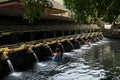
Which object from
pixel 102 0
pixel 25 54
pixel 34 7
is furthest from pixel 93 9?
pixel 25 54

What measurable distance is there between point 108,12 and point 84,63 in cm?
937

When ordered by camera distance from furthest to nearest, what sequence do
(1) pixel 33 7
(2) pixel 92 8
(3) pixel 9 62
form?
1. (3) pixel 9 62
2. (2) pixel 92 8
3. (1) pixel 33 7

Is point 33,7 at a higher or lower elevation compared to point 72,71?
higher

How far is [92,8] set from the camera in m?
13.9

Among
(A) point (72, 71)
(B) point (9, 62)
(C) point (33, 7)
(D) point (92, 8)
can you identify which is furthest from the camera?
(A) point (72, 71)

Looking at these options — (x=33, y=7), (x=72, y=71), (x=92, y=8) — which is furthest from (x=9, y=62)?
(x=33, y=7)

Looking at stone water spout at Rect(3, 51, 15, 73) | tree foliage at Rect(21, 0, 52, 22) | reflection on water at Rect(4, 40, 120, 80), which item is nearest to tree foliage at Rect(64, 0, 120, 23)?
tree foliage at Rect(21, 0, 52, 22)

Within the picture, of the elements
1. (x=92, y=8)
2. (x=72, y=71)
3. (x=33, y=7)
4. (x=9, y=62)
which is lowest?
(x=72, y=71)

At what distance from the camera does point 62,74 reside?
1825 cm

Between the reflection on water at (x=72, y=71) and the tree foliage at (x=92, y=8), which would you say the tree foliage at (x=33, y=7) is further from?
the reflection on water at (x=72, y=71)

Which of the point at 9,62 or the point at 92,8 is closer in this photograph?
the point at 92,8

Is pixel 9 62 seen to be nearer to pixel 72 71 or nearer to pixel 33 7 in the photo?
pixel 72 71

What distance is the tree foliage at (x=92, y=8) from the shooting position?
1275cm

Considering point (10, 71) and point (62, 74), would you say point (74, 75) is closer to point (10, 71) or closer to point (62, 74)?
point (62, 74)
